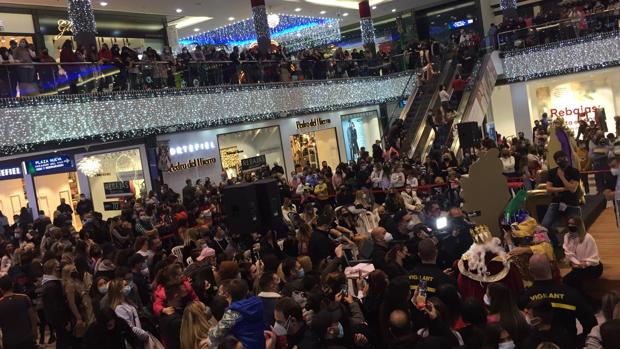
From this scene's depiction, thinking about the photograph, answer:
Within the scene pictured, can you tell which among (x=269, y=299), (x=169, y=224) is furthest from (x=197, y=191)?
(x=269, y=299)

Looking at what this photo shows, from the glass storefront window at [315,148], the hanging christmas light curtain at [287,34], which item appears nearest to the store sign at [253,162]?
the glass storefront window at [315,148]

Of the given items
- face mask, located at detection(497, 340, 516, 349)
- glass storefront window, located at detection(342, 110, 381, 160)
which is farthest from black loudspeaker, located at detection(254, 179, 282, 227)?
glass storefront window, located at detection(342, 110, 381, 160)

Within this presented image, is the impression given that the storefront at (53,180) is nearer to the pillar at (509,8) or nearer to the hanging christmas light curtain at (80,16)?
the hanging christmas light curtain at (80,16)

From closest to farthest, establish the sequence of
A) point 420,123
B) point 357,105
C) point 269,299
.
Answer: point 269,299
point 420,123
point 357,105

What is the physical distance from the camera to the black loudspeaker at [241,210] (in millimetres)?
8141

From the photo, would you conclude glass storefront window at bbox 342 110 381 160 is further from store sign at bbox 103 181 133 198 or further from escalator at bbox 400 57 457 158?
store sign at bbox 103 181 133 198

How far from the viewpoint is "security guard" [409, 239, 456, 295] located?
5176 mm

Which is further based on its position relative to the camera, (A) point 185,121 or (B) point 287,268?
(A) point 185,121

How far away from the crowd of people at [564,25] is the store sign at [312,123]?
6.76 metres

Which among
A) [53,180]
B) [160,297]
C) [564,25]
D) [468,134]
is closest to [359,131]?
[564,25]

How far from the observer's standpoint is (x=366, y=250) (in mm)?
7035

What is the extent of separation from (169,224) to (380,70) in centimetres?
1471

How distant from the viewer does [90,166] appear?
17.8 meters

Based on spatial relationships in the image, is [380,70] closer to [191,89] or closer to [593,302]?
[191,89]
